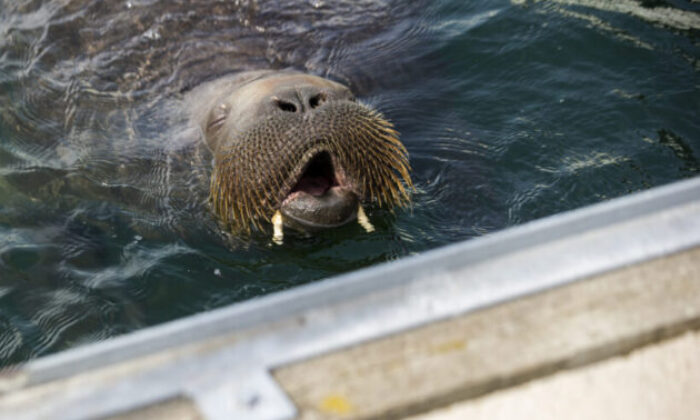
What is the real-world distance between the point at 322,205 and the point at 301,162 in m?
0.29

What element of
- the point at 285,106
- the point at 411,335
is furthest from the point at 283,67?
the point at 411,335

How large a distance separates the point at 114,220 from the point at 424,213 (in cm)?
215

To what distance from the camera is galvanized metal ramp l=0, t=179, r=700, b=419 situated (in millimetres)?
1721

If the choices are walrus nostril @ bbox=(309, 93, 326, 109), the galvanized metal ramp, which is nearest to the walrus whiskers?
walrus nostril @ bbox=(309, 93, 326, 109)

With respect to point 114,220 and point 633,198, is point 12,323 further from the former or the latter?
point 633,198

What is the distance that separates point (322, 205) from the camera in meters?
4.60

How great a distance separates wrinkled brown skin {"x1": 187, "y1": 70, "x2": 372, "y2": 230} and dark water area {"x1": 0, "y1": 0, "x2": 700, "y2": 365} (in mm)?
182

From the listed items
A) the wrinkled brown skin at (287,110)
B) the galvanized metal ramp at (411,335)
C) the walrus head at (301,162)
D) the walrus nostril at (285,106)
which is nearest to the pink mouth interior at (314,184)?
the walrus head at (301,162)

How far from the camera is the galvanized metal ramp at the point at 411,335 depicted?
5.65 feet

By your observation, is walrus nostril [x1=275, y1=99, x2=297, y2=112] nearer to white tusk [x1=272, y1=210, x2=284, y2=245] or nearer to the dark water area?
white tusk [x1=272, y1=210, x2=284, y2=245]

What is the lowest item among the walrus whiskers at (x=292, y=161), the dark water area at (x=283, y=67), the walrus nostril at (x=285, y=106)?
the dark water area at (x=283, y=67)

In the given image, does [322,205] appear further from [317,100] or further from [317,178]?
[317,100]

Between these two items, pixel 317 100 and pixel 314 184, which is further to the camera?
pixel 314 184

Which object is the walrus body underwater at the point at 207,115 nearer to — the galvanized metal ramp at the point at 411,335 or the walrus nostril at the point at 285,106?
the walrus nostril at the point at 285,106
